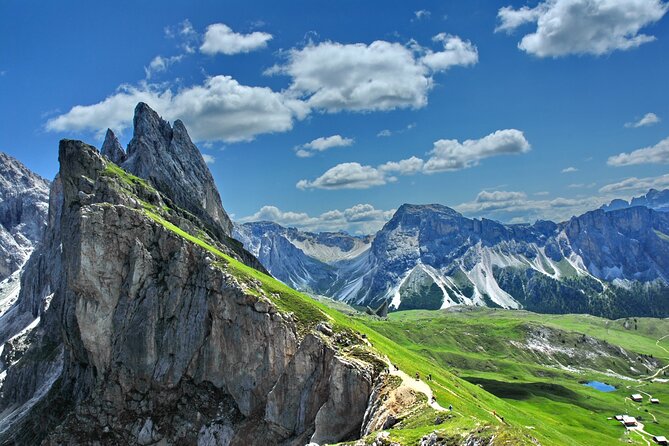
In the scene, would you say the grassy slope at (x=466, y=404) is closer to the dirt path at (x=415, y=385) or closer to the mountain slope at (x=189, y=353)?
the mountain slope at (x=189, y=353)

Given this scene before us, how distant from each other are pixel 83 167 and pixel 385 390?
114m

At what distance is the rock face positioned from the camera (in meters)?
89.9

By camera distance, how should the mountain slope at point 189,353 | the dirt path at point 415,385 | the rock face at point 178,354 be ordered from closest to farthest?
1. the dirt path at point 415,385
2. the mountain slope at point 189,353
3. the rock face at point 178,354

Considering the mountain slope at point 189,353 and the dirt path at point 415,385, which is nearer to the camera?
the dirt path at point 415,385

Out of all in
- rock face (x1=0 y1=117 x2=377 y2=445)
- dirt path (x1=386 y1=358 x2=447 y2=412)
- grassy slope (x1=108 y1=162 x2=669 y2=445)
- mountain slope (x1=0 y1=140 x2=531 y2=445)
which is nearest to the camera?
grassy slope (x1=108 y1=162 x2=669 y2=445)

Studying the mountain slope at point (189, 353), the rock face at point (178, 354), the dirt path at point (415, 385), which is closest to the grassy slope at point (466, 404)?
the mountain slope at point (189, 353)

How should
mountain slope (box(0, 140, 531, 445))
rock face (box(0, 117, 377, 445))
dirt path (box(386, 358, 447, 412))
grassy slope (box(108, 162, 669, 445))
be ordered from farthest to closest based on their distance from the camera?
rock face (box(0, 117, 377, 445))
mountain slope (box(0, 140, 531, 445))
dirt path (box(386, 358, 447, 412))
grassy slope (box(108, 162, 669, 445))

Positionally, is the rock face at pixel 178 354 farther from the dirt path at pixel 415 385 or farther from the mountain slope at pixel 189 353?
the dirt path at pixel 415 385

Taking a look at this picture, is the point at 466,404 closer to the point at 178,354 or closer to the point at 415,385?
the point at 415,385

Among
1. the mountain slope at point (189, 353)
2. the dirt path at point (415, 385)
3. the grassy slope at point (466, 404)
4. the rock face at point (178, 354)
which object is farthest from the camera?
the rock face at point (178, 354)

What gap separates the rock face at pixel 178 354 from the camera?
295ft

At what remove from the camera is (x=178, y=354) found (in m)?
106

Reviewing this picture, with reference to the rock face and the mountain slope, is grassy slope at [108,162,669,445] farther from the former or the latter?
the rock face

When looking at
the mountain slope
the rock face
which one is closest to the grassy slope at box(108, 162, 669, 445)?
the mountain slope
